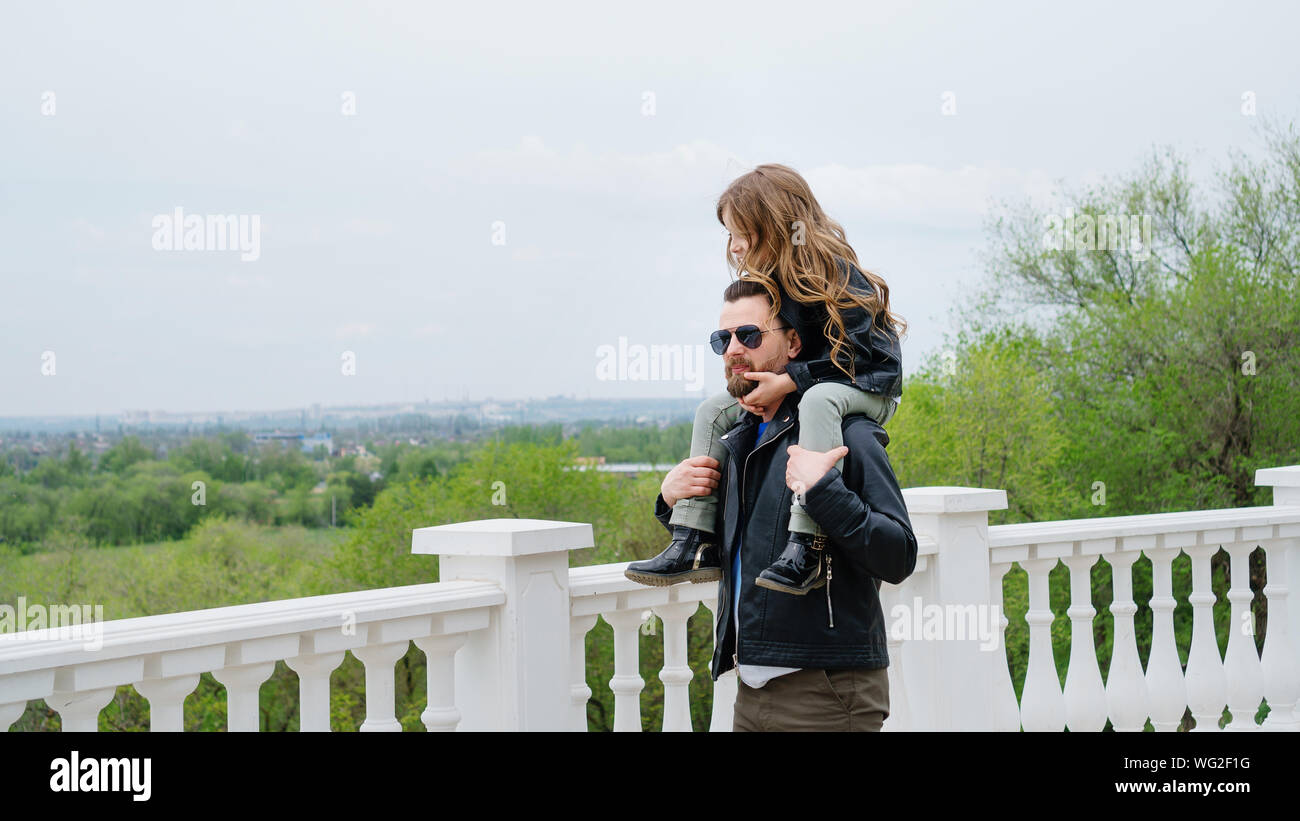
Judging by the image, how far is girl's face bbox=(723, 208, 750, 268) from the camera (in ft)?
7.11

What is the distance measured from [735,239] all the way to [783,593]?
2.28 feet

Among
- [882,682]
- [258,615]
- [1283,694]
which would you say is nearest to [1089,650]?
[1283,694]

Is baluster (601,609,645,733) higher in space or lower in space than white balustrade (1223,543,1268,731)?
higher

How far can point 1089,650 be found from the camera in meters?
3.58

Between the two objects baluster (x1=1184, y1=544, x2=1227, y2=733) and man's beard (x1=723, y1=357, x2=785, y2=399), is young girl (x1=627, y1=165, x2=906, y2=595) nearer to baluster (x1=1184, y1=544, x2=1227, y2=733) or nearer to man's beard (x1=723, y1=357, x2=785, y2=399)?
man's beard (x1=723, y1=357, x2=785, y2=399)

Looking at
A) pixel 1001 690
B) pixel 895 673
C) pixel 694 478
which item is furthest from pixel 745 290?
pixel 1001 690

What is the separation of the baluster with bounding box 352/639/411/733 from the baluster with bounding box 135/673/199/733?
359mm

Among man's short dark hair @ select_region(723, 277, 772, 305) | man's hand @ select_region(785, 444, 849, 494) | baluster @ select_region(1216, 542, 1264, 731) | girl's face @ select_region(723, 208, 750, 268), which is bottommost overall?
baluster @ select_region(1216, 542, 1264, 731)

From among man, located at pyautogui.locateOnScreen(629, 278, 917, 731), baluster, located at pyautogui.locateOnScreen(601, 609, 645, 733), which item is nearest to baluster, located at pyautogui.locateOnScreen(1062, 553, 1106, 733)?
baluster, located at pyautogui.locateOnScreen(601, 609, 645, 733)

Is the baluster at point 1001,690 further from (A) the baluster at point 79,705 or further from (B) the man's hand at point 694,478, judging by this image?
(A) the baluster at point 79,705

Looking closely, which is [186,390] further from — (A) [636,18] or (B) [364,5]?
(A) [636,18]

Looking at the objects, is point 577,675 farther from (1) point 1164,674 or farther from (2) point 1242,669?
(2) point 1242,669

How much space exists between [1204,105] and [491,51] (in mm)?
33389

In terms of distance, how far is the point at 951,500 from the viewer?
10.6ft
